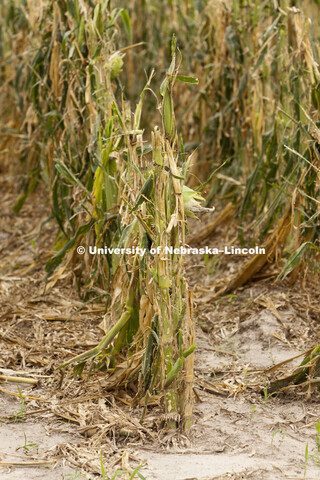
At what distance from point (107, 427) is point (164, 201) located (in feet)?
2.37

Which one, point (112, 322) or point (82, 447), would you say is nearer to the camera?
point (82, 447)

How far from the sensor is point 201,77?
432 centimetres

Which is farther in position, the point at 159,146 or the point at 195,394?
the point at 195,394

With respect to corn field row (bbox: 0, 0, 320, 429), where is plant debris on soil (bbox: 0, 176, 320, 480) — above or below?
below

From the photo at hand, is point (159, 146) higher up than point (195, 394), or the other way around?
point (159, 146)

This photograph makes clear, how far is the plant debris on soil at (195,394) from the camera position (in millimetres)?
1879

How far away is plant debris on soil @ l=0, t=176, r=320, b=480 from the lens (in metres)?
1.88

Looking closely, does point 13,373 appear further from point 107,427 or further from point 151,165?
point 151,165

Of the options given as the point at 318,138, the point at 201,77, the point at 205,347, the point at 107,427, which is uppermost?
the point at 318,138

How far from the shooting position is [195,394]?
224 centimetres

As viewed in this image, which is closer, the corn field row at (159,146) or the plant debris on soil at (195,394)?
the plant debris on soil at (195,394)

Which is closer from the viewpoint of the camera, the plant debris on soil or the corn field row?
the plant debris on soil

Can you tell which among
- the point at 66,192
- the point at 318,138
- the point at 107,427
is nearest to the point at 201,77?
the point at 66,192

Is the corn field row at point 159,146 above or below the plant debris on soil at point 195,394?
above
